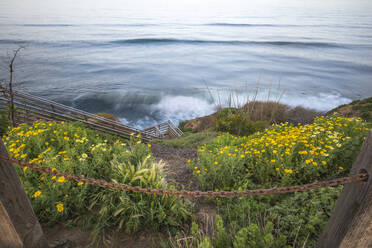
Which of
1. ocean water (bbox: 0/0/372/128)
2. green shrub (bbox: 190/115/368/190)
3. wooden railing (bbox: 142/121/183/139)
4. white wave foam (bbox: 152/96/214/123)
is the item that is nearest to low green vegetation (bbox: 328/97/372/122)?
ocean water (bbox: 0/0/372/128)

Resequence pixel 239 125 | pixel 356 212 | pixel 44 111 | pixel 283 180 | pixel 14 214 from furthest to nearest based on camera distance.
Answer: pixel 239 125, pixel 44 111, pixel 283 180, pixel 14 214, pixel 356 212

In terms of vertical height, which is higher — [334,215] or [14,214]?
[334,215]

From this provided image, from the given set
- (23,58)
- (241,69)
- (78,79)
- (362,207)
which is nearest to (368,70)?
(241,69)

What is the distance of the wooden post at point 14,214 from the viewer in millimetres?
1639

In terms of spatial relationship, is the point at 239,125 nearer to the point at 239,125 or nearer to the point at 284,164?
the point at 239,125

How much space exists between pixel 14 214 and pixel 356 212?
2571mm

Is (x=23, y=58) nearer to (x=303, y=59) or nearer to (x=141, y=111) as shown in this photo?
(x=141, y=111)

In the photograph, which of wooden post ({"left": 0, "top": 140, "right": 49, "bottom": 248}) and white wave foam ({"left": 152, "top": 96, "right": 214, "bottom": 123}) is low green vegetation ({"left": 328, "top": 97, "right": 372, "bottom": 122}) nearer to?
white wave foam ({"left": 152, "top": 96, "right": 214, "bottom": 123})

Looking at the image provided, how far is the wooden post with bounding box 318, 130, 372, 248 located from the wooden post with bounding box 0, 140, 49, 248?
2.51m

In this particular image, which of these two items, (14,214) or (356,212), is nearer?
(356,212)

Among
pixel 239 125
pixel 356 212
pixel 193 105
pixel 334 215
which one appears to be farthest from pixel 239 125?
pixel 193 105

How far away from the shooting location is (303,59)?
43.5 m

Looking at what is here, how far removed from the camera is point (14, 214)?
1.74m

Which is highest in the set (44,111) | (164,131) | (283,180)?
(283,180)
